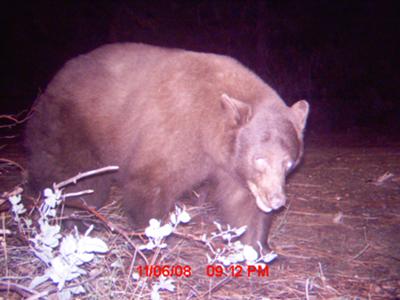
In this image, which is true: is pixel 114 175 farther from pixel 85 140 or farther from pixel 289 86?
pixel 289 86

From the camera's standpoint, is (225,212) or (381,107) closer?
(225,212)

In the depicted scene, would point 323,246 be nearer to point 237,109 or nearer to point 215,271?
point 215,271

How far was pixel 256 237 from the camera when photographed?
180 inches

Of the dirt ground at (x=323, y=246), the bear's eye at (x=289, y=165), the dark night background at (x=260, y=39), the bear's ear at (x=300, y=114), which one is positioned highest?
the bear's ear at (x=300, y=114)

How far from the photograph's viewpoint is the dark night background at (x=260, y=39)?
18.8 meters

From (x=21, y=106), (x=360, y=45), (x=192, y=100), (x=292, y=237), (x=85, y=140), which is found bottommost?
(x=21, y=106)

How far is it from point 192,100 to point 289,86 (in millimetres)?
15047

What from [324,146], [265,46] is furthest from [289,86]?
[324,146]

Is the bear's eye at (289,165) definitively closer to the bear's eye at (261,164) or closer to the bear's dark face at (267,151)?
the bear's dark face at (267,151)

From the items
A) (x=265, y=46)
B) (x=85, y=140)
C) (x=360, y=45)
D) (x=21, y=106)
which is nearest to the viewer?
(x=85, y=140)
